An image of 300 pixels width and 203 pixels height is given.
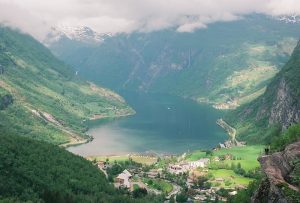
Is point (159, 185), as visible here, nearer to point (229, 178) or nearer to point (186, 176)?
point (186, 176)

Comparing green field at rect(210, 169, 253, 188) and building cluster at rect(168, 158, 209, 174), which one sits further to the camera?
building cluster at rect(168, 158, 209, 174)

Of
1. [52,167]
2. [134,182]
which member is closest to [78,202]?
[52,167]

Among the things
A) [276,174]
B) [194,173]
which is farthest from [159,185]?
[276,174]

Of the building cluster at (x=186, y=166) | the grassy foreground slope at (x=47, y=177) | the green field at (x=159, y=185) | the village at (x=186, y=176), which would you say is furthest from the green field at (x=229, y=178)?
the grassy foreground slope at (x=47, y=177)

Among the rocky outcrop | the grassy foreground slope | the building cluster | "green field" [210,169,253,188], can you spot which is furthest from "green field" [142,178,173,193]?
the rocky outcrop

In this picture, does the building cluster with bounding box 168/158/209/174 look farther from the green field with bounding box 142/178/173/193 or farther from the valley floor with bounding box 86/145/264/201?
the green field with bounding box 142/178/173/193

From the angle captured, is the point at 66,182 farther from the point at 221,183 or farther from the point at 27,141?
the point at 221,183
